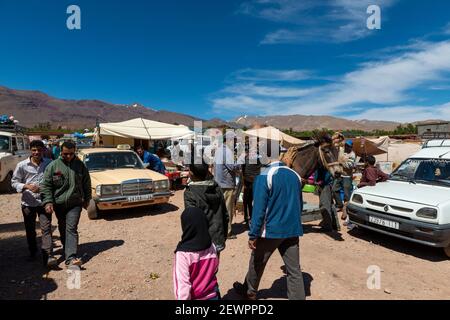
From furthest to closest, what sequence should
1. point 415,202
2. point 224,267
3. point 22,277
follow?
1. point 415,202
2. point 224,267
3. point 22,277

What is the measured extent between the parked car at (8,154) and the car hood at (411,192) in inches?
454

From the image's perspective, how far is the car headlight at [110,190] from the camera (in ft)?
23.1

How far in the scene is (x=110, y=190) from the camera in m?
7.11

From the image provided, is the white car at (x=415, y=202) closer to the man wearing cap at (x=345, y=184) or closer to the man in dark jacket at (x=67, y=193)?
the man wearing cap at (x=345, y=184)

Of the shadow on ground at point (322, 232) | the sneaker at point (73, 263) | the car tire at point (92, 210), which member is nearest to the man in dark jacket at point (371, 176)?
the shadow on ground at point (322, 232)

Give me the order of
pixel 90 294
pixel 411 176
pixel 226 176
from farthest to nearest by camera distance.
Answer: pixel 411 176
pixel 226 176
pixel 90 294

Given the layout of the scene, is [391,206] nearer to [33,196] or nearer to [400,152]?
[33,196]

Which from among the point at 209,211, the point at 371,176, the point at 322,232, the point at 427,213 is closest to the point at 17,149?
the point at 322,232

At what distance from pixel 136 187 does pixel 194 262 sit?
17.9ft
